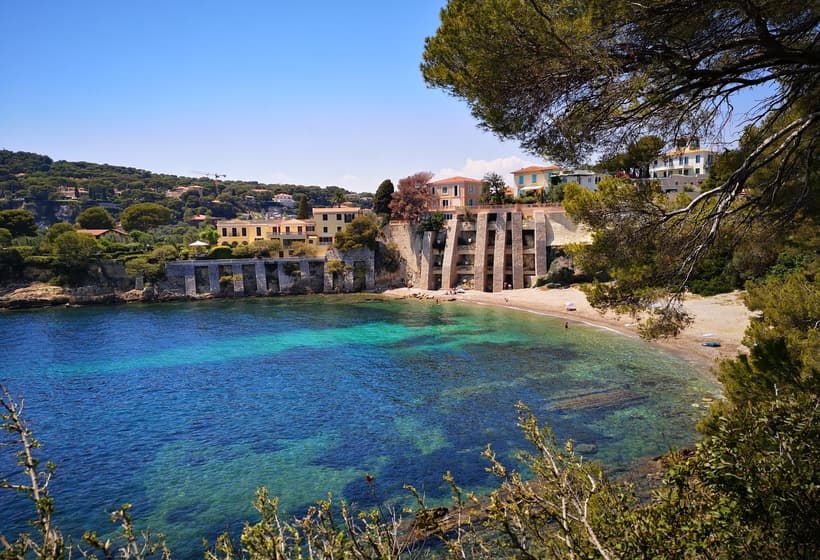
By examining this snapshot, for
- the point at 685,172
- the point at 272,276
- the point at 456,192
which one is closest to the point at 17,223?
the point at 272,276

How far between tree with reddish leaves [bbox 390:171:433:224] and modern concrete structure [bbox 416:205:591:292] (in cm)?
303

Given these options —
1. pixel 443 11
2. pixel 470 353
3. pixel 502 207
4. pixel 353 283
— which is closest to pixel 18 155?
pixel 353 283

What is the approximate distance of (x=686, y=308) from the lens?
33.0 m

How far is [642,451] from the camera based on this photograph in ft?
53.6

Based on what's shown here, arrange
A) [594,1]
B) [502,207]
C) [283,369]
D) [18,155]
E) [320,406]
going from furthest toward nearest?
[18,155] < [502,207] < [283,369] < [320,406] < [594,1]

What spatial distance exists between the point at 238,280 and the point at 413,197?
20.7 m

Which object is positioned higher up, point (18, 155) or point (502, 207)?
point (18, 155)

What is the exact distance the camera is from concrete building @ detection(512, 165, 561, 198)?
63.2m

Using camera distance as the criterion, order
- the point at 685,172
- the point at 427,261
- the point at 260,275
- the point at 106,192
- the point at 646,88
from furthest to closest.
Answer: the point at 106,192, the point at 685,172, the point at 260,275, the point at 427,261, the point at 646,88

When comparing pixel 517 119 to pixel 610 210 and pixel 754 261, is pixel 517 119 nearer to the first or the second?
pixel 610 210

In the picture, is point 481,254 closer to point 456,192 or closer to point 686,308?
point 456,192

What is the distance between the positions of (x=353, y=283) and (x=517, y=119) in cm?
4948

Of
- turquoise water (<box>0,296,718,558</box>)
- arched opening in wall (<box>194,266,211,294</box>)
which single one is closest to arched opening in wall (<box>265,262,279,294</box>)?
arched opening in wall (<box>194,266,211,294</box>)

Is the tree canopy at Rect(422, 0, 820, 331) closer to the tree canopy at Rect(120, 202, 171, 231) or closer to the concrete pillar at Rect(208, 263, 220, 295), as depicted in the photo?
the concrete pillar at Rect(208, 263, 220, 295)
